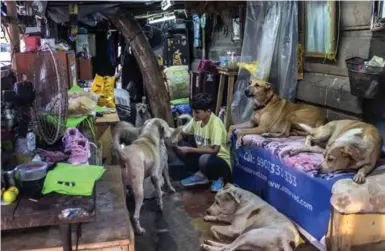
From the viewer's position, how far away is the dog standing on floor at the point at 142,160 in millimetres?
3352

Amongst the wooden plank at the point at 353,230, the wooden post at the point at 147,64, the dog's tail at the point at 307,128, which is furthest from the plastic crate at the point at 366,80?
the wooden post at the point at 147,64

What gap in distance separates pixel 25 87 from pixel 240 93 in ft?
10.9

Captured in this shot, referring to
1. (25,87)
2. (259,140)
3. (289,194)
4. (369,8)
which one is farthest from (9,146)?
(369,8)

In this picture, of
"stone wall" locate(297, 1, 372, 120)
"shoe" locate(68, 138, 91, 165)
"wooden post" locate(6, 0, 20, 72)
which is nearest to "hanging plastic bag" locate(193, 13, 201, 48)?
"stone wall" locate(297, 1, 372, 120)

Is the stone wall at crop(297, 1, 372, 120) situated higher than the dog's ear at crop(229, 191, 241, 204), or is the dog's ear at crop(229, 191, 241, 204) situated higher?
the stone wall at crop(297, 1, 372, 120)

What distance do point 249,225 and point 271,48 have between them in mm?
2483

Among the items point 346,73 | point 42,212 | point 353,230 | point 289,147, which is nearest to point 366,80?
point 346,73

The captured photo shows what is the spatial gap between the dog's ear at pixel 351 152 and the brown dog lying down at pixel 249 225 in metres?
0.70

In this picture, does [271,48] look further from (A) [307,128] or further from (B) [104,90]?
(B) [104,90]

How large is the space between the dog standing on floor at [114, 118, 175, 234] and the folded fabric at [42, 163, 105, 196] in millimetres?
1323

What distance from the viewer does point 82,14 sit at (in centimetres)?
704

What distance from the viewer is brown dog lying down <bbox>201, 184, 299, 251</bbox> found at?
2816 millimetres

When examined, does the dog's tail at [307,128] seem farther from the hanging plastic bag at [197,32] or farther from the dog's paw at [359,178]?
the hanging plastic bag at [197,32]

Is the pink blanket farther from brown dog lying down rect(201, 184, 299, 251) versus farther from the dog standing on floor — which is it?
the dog standing on floor
